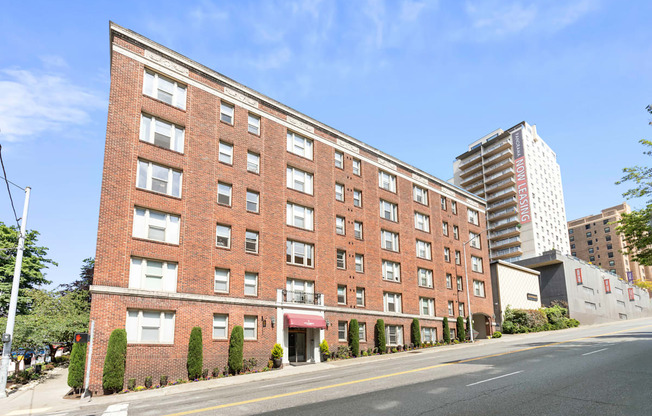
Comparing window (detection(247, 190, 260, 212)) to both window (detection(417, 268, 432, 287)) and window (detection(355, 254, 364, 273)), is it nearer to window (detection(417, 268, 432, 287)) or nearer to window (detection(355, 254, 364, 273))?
window (detection(355, 254, 364, 273))

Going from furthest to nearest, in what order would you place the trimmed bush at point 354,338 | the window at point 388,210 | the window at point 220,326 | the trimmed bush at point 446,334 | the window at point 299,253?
the trimmed bush at point 446,334 < the window at point 388,210 < the trimmed bush at point 354,338 < the window at point 299,253 < the window at point 220,326

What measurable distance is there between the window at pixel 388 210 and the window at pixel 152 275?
855 inches

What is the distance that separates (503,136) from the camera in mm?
106250

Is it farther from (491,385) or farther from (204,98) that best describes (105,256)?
(491,385)

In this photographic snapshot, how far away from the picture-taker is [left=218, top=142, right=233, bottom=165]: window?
102 feet

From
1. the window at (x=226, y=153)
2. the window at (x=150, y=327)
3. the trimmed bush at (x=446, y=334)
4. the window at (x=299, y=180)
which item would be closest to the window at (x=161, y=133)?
the window at (x=226, y=153)

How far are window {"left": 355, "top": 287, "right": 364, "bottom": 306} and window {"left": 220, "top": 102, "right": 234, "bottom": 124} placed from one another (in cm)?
1744

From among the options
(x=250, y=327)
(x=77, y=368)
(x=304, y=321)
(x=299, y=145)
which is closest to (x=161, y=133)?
(x=299, y=145)

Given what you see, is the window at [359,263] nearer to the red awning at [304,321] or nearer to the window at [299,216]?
the window at [299,216]

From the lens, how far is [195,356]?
25672mm

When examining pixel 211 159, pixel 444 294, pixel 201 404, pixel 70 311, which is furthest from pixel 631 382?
pixel 70 311

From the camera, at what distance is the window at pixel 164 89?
1126 inches

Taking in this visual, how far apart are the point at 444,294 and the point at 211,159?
94.1 ft

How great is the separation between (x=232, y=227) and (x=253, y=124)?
8.41 metres
